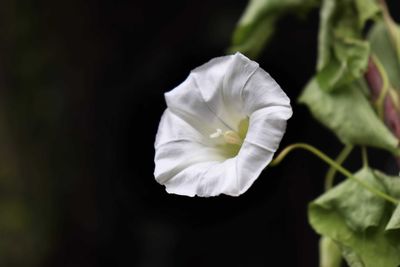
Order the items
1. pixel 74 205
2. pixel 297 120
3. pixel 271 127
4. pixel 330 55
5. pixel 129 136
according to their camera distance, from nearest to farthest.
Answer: pixel 271 127 < pixel 330 55 < pixel 297 120 < pixel 129 136 < pixel 74 205

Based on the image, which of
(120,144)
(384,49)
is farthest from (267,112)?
(120,144)

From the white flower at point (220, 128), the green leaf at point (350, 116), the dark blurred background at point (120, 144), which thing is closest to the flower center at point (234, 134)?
the white flower at point (220, 128)

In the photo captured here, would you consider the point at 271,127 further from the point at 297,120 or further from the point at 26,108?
the point at 26,108

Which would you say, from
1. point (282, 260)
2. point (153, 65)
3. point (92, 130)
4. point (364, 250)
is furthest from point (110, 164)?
point (364, 250)

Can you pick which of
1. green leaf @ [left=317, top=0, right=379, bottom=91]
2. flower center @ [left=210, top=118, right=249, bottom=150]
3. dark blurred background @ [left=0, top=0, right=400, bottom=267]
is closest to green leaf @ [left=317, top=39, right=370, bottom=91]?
green leaf @ [left=317, top=0, right=379, bottom=91]

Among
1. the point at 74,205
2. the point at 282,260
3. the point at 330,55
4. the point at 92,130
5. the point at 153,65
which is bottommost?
the point at 282,260

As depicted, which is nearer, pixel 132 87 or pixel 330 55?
pixel 330 55

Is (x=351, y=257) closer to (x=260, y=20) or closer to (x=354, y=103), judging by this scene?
(x=354, y=103)

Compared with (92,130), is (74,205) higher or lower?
lower
